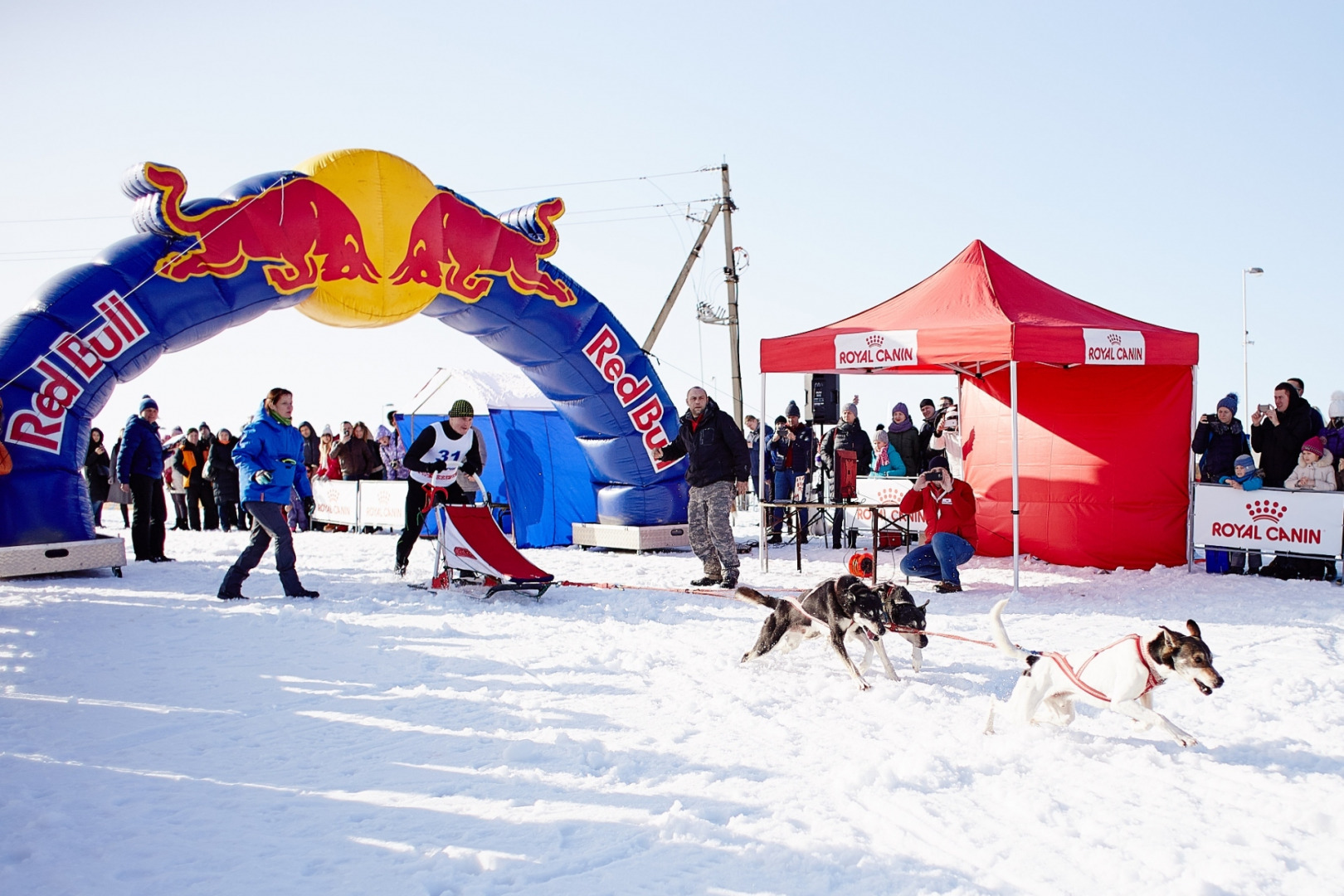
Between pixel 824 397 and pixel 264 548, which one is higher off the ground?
pixel 824 397

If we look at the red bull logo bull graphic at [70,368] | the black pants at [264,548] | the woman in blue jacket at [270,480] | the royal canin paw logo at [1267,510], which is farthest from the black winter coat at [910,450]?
the red bull logo bull graphic at [70,368]

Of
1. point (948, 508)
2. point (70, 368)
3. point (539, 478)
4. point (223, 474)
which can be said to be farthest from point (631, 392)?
point (223, 474)

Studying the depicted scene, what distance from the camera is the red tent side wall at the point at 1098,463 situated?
352 inches

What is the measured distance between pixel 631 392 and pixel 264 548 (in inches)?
195

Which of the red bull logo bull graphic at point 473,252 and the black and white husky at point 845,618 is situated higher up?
the red bull logo bull graphic at point 473,252

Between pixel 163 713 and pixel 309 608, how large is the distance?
2.77m

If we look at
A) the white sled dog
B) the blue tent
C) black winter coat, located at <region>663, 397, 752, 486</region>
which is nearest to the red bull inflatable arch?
the blue tent

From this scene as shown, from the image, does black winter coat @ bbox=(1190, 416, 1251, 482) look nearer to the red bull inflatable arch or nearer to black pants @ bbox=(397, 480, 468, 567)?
the red bull inflatable arch

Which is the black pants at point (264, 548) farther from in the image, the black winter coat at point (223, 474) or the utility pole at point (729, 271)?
the utility pole at point (729, 271)

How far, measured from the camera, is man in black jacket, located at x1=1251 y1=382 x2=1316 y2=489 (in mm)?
8828

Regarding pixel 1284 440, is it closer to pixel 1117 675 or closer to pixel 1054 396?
pixel 1054 396

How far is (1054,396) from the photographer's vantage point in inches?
370

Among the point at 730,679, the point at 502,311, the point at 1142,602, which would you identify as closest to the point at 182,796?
the point at 730,679

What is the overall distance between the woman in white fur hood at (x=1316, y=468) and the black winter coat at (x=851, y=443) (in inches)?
179
